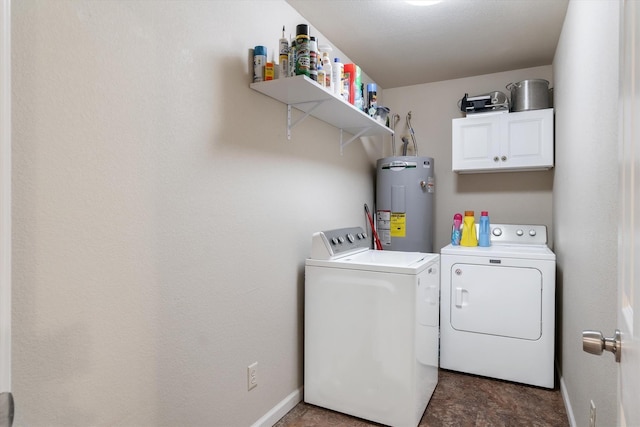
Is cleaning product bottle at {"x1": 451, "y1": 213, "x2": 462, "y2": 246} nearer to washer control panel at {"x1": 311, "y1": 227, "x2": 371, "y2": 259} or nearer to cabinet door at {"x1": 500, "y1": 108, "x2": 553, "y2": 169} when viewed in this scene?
cabinet door at {"x1": 500, "y1": 108, "x2": 553, "y2": 169}

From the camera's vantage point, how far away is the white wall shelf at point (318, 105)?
72.4 inches

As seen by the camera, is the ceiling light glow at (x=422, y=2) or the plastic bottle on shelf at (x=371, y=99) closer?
the ceiling light glow at (x=422, y=2)

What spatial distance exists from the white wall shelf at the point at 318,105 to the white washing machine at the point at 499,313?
111cm

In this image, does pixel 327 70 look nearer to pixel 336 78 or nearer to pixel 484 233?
pixel 336 78

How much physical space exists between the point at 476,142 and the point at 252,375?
2.50 metres

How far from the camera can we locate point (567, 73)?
2287 millimetres

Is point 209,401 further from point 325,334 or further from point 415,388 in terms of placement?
point 415,388

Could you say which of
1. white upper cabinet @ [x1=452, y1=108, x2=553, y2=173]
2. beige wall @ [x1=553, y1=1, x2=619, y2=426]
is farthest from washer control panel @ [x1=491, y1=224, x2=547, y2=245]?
beige wall @ [x1=553, y1=1, x2=619, y2=426]

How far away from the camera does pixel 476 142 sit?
3.17 meters

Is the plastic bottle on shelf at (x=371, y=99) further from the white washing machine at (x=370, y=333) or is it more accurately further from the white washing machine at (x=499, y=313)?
the white washing machine at (x=499, y=313)

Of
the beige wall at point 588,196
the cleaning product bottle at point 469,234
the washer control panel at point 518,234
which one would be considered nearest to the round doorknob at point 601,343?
the beige wall at point 588,196

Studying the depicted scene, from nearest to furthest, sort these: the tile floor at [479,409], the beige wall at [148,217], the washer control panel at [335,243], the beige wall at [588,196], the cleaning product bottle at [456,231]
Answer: the beige wall at [148,217], the beige wall at [588,196], the tile floor at [479,409], the washer control panel at [335,243], the cleaning product bottle at [456,231]

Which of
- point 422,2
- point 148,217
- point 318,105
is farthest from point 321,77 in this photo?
point 148,217

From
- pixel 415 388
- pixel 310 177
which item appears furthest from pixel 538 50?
pixel 415 388
